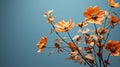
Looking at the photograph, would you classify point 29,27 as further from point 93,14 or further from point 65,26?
point 93,14

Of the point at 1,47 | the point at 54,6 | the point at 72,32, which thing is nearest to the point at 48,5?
the point at 54,6

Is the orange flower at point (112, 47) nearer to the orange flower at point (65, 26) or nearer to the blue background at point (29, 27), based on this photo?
the orange flower at point (65, 26)

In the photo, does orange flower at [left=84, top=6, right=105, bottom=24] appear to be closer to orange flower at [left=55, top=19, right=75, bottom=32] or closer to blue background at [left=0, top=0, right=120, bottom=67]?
orange flower at [left=55, top=19, right=75, bottom=32]

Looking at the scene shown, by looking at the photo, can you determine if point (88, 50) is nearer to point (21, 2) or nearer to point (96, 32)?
point (96, 32)

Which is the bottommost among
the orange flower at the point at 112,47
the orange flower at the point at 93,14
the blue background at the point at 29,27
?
the orange flower at the point at 112,47

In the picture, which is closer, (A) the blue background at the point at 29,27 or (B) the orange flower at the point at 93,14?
(B) the orange flower at the point at 93,14

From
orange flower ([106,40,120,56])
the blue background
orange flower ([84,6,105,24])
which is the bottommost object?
orange flower ([106,40,120,56])

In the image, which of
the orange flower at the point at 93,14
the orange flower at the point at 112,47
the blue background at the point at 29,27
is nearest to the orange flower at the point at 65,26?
the orange flower at the point at 93,14

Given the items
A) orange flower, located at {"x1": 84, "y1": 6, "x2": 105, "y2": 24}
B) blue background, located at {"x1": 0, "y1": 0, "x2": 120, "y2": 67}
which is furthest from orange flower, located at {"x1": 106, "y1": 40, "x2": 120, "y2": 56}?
blue background, located at {"x1": 0, "y1": 0, "x2": 120, "y2": 67}
